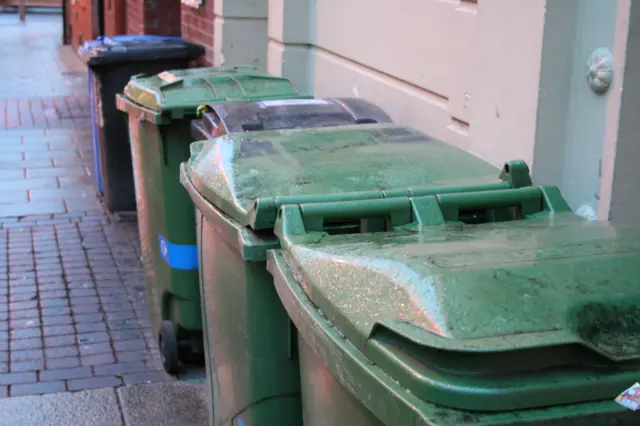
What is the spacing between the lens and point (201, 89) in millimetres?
4668

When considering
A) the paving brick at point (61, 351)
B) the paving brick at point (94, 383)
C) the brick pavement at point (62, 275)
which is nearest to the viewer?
the paving brick at point (94, 383)

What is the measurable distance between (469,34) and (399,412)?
2.79 meters

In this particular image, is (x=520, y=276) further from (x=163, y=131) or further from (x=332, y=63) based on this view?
(x=332, y=63)

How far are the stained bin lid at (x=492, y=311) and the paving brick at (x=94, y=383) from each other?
2.66 meters

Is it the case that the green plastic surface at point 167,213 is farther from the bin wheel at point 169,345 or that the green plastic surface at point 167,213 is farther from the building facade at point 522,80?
the building facade at point 522,80

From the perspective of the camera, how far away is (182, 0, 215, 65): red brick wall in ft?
26.8

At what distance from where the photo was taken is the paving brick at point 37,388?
452 cm

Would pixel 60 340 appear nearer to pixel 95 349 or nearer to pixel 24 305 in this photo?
pixel 95 349

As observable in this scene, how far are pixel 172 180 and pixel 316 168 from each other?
1.79 meters

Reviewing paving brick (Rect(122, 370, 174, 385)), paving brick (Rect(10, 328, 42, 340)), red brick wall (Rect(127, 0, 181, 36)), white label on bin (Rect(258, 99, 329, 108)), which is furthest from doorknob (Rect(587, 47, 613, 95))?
red brick wall (Rect(127, 0, 181, 36))

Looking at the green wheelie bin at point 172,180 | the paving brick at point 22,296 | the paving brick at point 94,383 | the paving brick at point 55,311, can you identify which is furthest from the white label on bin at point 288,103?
the paving brick at point 22,296

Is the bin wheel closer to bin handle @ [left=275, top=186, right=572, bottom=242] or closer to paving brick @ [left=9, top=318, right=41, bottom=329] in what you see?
paving brick @ [left=9, top=318, right=41, bottom=329]

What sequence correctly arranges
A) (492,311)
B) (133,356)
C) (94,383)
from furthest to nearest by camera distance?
1. (133,356)
2. (94,383)
3. (492,311)

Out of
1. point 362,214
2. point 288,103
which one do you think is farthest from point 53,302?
point 362,214
